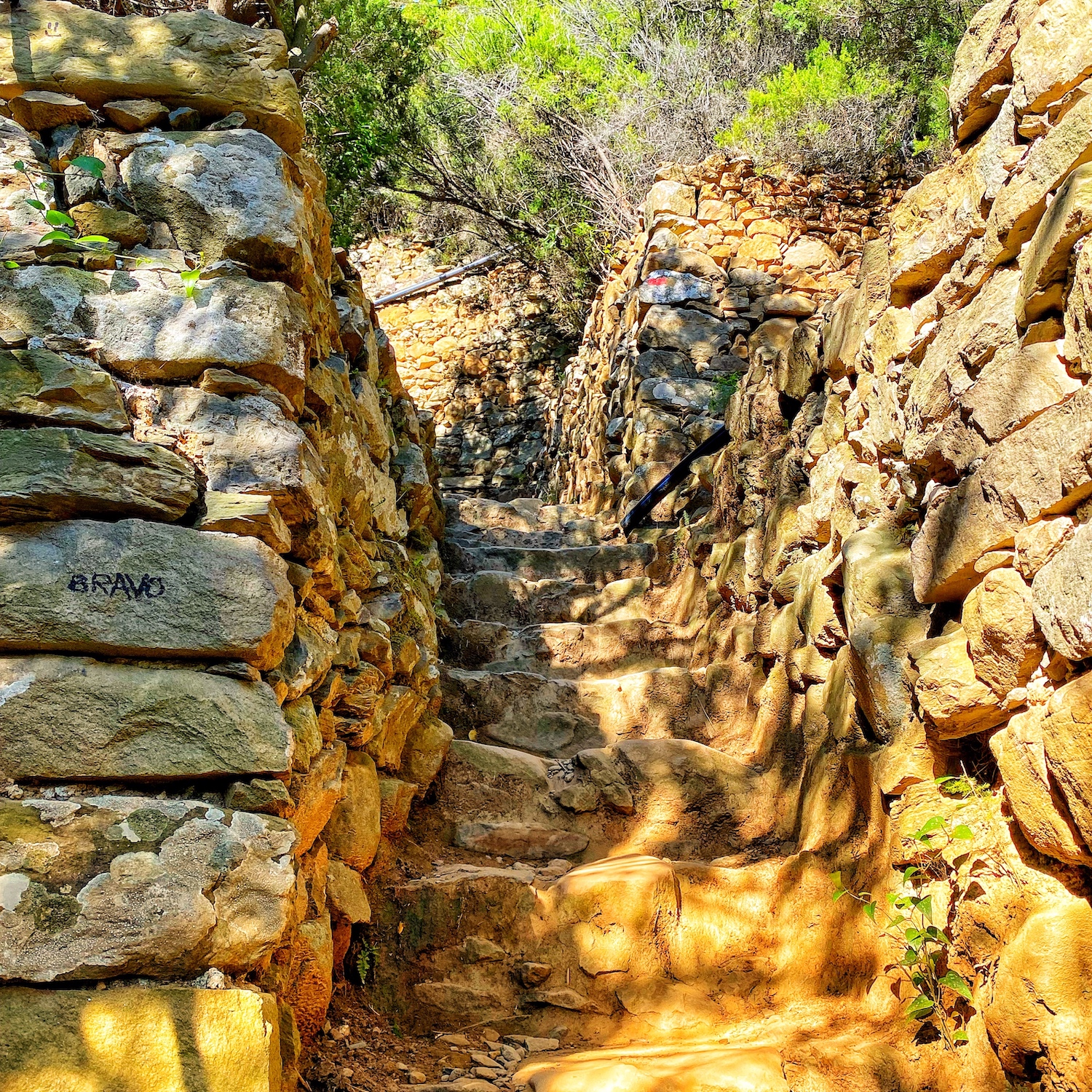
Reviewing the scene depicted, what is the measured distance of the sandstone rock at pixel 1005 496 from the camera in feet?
7.06

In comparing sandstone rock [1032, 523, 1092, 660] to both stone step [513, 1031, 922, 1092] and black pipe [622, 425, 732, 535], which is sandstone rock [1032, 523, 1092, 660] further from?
black pipe [622, 425, 732, 535]

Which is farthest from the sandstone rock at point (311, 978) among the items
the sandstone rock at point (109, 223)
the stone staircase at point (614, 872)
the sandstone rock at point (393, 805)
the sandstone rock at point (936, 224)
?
the sandstone rock at point (936, 224)

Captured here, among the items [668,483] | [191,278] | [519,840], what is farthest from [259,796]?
[668,483]

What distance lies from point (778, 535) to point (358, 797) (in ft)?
7.89

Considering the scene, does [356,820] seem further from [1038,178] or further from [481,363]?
[481,363]

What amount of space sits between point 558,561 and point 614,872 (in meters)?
3.47

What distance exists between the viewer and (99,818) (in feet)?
6.16

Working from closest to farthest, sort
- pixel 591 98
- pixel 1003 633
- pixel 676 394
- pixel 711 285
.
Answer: pixel 1003 633 < pixel 676 394 < pixel 711 285 < pixel 591 98

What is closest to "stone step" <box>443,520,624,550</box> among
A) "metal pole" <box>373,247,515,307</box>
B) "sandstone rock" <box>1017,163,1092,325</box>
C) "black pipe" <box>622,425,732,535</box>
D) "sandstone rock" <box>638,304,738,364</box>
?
"black pipe" <box>622,425,732,535</box>

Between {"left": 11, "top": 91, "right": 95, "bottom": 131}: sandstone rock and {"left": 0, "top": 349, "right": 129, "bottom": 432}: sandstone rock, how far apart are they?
A: 0.89 meters

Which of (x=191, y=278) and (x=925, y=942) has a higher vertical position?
(x=191, y=278)

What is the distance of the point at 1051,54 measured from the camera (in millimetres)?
2715

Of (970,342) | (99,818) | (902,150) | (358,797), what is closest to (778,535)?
(970,342)

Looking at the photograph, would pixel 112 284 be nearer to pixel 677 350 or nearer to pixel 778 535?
pixel 778 535
